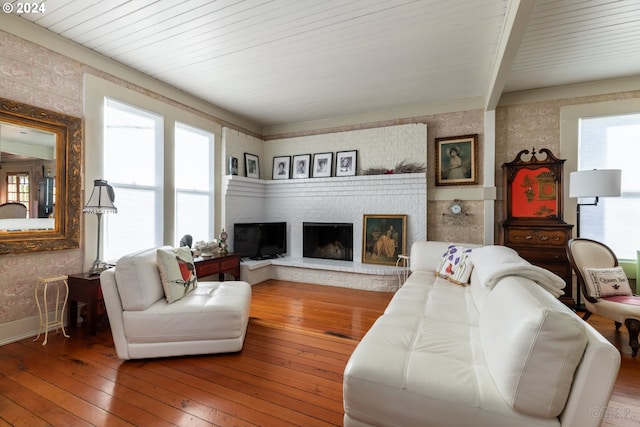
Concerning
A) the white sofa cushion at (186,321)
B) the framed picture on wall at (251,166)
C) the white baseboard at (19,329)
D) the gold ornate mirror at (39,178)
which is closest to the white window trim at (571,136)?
the white sofa cushion at (186,321)

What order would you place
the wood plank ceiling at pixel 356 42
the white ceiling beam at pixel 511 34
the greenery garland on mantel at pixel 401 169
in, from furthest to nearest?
the greenery garland on mantel at pixel 401 169, the wood plank ceiling at pixel 356 42, the white ceiling beam at pixel 511 34

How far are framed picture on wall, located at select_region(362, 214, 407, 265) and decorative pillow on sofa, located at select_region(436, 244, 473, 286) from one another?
1.34 metres

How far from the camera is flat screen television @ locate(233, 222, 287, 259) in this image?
4.89 meters

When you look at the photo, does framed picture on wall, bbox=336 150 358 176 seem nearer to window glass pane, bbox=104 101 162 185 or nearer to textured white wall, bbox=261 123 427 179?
textured white wall, bbox=261 123 427 179

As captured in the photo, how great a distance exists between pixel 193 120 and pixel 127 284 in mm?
2752

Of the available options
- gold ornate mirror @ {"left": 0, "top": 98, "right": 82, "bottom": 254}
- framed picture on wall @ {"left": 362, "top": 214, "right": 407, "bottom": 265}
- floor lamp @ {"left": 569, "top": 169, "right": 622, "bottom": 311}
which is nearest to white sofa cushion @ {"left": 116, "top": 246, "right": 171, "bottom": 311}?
gold ornate mirror @ {"left": 0, "top": 98, "right": 82, "bottom": 254}

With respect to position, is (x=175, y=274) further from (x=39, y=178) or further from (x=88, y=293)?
(x=39, y=178)

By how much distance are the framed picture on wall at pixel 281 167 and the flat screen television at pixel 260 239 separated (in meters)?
0.93

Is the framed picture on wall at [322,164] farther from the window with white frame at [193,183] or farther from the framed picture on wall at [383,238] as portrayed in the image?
the window with white frame at [193,183]

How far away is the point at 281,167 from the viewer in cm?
561

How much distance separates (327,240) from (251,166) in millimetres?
1923

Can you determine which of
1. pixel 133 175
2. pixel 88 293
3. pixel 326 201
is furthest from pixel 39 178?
pixel 326 201

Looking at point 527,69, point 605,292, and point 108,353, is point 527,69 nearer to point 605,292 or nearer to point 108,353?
point 605,292

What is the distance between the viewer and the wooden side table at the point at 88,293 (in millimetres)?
2697
